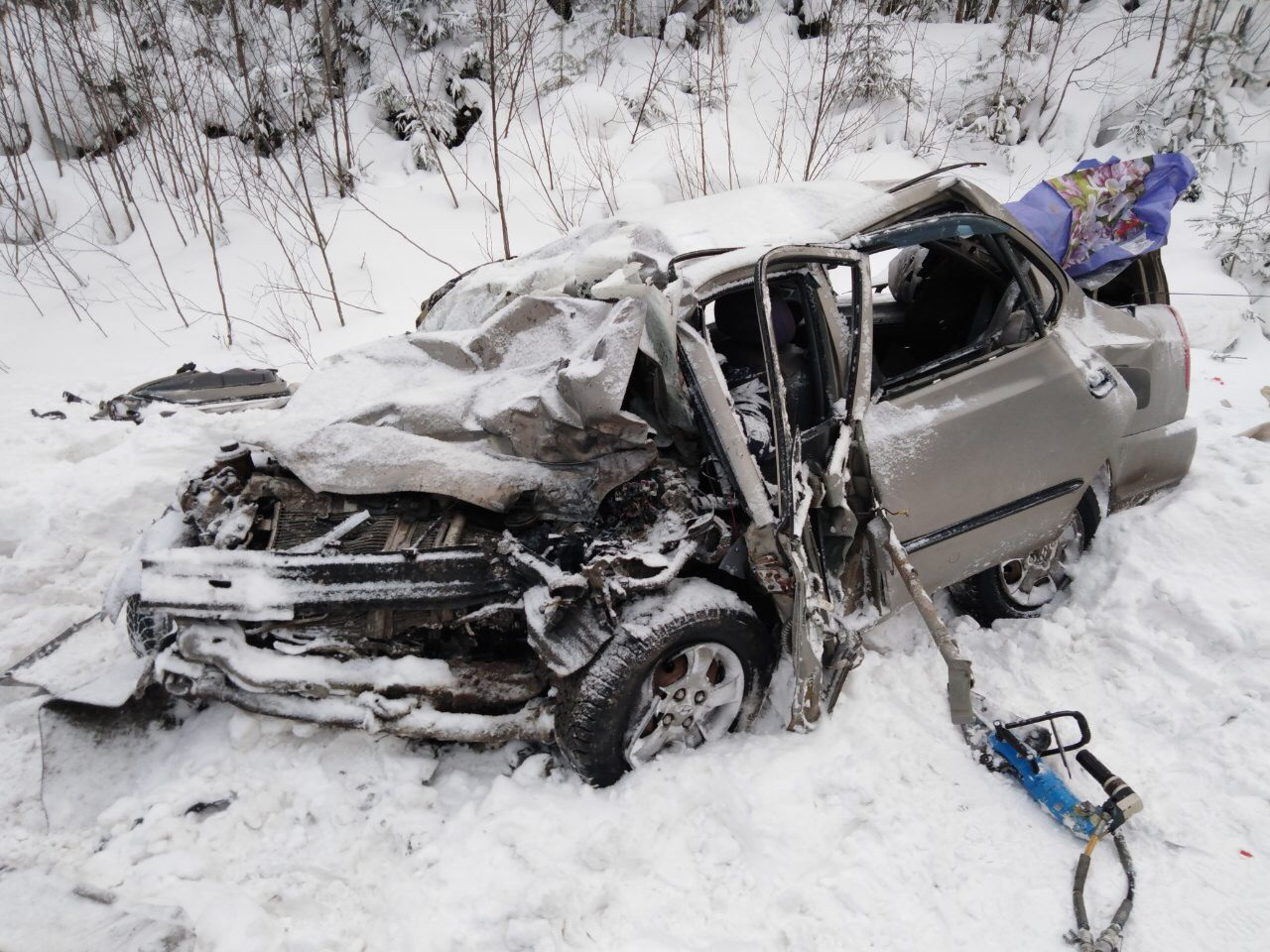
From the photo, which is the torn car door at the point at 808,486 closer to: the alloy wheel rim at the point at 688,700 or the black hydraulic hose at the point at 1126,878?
the alloy wheel rim at the point at 688,700

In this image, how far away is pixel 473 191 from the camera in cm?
1023

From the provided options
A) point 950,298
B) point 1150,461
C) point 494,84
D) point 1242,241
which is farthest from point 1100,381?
point 494,84

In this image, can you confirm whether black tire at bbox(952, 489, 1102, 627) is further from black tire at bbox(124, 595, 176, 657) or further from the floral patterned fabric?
black tire at bbox(124, 595, 176, 657)

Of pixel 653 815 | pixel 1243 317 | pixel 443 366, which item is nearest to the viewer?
pixel 653 815

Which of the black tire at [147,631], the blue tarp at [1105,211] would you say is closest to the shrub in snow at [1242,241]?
the blue tarp at [1105,211]

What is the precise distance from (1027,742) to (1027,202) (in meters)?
3.06

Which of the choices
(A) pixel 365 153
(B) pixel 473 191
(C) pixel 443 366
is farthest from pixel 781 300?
(A) pixel 365 153

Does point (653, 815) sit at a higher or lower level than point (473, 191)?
lower

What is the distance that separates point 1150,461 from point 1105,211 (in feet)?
5.27

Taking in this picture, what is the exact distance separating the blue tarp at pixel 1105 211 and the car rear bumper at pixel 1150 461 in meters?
1.11

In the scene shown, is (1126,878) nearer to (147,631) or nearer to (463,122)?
(147,631)

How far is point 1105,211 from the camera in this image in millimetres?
4020

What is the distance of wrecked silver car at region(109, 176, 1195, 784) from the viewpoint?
2352mm

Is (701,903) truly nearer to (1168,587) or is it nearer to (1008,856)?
(1008,856)
